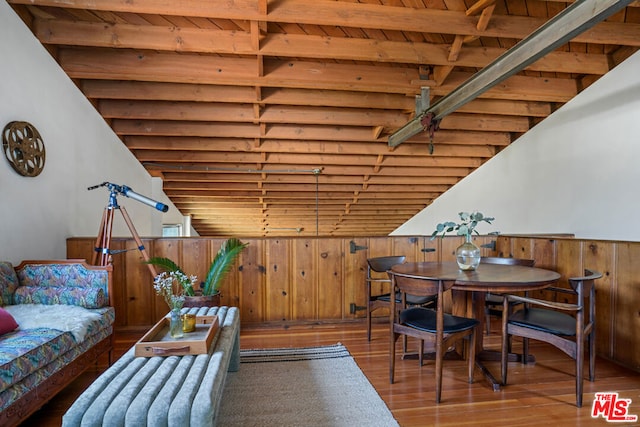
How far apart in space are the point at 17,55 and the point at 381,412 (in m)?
3.91

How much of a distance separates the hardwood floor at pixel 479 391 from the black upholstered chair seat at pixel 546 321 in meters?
0.43

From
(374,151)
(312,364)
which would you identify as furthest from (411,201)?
(312,364)

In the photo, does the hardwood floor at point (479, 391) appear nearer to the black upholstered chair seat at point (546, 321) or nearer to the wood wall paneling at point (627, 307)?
the wood wall paneling at point (627, 307)

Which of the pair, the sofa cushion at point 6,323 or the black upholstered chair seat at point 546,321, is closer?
the sofa cushion at point 6,323

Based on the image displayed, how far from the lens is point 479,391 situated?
224cm

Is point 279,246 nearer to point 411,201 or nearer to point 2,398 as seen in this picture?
point 2,398

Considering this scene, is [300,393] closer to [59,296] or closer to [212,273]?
[212,273]

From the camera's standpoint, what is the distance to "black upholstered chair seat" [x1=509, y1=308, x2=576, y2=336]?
212cm

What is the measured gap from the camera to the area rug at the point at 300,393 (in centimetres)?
192

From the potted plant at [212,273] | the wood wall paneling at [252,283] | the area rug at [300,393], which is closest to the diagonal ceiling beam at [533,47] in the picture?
the wood wall paneling at [252,283]

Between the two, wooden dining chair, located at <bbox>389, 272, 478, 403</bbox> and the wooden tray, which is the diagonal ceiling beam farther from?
the wooden tray

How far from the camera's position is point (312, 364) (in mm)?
2615

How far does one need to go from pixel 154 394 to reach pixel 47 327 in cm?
115

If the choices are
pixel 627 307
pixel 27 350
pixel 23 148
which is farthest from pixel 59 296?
pixel 627 307
